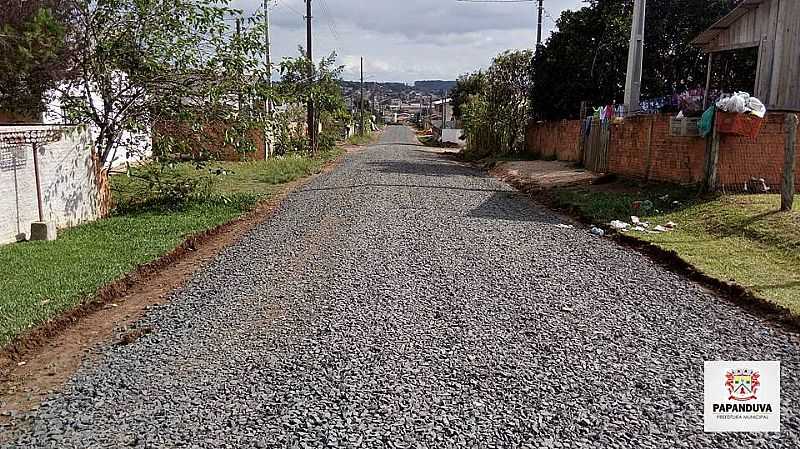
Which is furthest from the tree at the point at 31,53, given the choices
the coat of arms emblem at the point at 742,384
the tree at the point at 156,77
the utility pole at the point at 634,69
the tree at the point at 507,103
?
the tree at the point at 507,103

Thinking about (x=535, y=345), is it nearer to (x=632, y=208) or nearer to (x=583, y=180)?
(x=632, y=208)

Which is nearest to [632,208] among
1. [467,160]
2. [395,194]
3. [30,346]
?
[395,194]

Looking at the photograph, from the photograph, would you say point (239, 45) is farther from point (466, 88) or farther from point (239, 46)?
point (466, 88)

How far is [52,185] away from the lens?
9.84m

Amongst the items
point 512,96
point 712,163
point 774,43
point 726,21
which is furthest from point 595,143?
point 512,96

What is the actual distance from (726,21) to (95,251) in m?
14.1

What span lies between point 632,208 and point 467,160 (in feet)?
72.9

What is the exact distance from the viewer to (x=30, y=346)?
5.35 m

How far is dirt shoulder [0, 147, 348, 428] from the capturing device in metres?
4.60

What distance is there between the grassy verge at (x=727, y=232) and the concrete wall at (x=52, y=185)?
27.8 feet

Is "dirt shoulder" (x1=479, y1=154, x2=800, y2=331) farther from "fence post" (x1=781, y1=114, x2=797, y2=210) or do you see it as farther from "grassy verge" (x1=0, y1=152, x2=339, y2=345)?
"grassy verge" (x1=0, y1=152, x2=339, y2=345)

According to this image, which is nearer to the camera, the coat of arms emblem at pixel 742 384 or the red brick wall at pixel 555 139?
the coat of arms emblem at pixel 742 384

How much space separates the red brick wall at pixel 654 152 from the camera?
13.2 m

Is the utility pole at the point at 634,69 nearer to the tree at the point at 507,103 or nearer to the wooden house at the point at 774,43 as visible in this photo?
the wooden house at the point at 774,43
